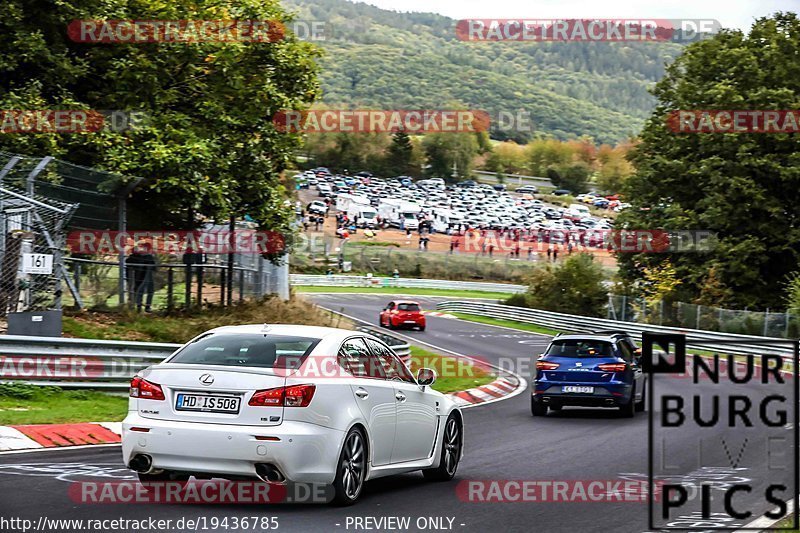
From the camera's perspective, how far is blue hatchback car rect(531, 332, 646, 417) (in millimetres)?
19062

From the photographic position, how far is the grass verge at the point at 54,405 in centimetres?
1416

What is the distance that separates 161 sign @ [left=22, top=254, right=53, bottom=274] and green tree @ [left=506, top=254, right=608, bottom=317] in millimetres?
39663

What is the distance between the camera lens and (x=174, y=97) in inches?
1005

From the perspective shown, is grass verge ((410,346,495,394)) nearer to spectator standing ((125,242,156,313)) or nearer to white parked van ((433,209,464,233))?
spectator standing ((125,242,156,313))

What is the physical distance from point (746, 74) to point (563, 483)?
43828 millimetres

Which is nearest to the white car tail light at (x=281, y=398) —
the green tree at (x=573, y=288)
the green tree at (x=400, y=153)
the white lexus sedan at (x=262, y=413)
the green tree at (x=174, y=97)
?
the white lexus sedan at (x=262, y=413)

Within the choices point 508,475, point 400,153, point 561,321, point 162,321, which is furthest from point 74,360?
point 400,153

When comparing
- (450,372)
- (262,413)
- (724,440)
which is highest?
(262,413)

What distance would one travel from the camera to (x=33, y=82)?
76.8 feet

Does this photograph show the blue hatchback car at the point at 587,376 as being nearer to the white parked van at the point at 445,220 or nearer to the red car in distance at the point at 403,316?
the red car in distance at the point at 403,316

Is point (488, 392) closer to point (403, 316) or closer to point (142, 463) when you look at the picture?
point (142, 463)

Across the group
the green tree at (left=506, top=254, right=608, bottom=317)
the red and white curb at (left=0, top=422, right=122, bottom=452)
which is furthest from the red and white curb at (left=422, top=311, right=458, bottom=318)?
the red and white curb at (left=0, top=422, right=122, bottom=452)

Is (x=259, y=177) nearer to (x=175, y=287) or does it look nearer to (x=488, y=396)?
(x=175, y=287)

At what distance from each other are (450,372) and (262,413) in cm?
1993
